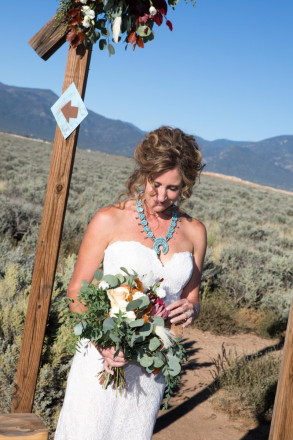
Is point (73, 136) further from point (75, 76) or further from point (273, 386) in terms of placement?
point (273, 386)

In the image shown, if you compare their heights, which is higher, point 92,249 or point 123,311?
point 92,249

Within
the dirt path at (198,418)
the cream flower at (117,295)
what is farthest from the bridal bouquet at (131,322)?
the dirt path at (198,418)

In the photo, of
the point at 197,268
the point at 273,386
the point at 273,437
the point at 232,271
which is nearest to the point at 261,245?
the point at 232,271

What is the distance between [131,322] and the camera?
2170 millimetres

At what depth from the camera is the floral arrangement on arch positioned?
8.73ft

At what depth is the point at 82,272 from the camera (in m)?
2.63

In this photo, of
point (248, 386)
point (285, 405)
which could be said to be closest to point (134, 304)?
point (285, 405)

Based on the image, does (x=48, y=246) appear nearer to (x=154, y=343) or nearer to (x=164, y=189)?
(x=164, y=189)

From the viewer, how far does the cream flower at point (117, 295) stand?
2209 millimetres

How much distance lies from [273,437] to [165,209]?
1.39m

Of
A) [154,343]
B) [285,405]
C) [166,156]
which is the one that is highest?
[166,156]

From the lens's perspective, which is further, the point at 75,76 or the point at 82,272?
the point at 75,76

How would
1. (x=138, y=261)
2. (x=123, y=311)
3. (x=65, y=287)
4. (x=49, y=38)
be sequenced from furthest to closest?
(x=65, y=287)
(x=49, y=38)
(x=138, y=261)
(x=123, y=311)

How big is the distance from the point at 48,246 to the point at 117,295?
87 centimetres
